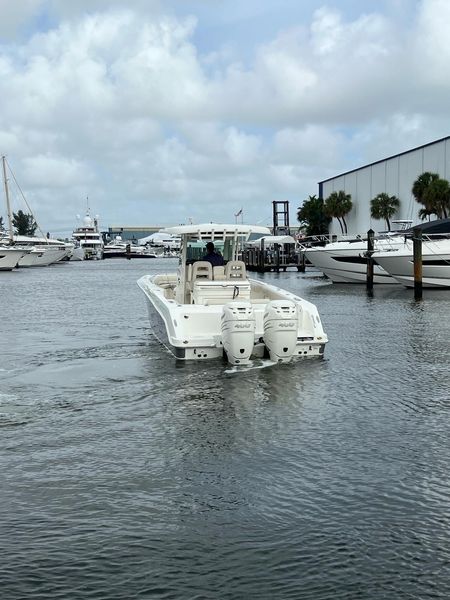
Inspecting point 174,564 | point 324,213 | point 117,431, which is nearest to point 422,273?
point 117,431

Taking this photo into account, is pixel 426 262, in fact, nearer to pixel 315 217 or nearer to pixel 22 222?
pixel 315 217

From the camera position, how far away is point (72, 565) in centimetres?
563

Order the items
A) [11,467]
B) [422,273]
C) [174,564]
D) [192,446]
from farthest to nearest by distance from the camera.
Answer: [422,273] < [192,446] < [11,467] < [174,564]

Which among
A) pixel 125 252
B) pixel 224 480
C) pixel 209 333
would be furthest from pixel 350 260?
pixel 125 252

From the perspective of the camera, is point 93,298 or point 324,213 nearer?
point 93,298

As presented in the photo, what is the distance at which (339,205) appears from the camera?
88875 mm

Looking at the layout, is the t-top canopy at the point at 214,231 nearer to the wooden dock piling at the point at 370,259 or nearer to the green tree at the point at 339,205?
the wooden dock piling at the point at 370,259

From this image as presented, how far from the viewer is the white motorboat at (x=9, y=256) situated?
74.7 metres

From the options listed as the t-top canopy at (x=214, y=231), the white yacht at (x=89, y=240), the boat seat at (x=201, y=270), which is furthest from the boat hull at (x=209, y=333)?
the white yacht at (x=89, y=240)

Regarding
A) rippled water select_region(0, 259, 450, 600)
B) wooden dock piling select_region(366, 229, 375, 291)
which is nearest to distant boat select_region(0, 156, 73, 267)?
wooden dock piling select_region(366, 229, 375, 291)

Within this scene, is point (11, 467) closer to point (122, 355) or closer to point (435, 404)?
point (435, 404)

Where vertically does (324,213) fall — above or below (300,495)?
above

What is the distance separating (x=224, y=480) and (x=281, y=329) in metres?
6.11

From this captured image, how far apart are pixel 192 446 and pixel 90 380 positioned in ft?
15.6
